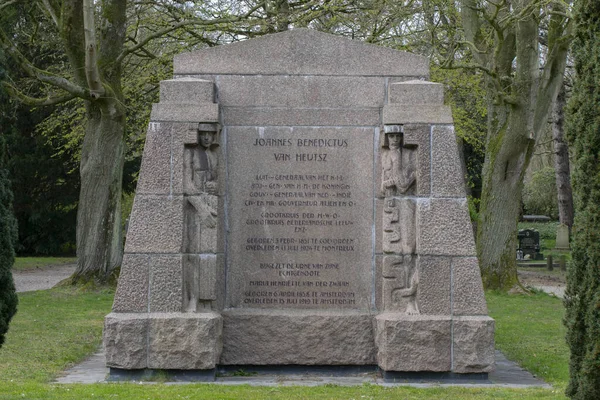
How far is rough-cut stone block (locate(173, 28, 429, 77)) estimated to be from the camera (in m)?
9.39

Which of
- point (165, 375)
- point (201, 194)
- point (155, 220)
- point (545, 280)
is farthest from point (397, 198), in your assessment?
point (545, 280)

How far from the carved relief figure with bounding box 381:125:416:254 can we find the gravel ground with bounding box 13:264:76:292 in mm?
13349

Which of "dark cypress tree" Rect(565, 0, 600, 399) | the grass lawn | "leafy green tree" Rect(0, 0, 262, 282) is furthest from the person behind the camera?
"leafy green tree" Rect(0, 0, 262, 282)

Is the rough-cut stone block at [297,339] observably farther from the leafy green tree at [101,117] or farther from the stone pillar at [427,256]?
the leafy green tree at [101,117]

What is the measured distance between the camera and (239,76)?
9430 mm

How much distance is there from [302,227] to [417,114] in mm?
1780

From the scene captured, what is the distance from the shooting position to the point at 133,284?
28.9 feet

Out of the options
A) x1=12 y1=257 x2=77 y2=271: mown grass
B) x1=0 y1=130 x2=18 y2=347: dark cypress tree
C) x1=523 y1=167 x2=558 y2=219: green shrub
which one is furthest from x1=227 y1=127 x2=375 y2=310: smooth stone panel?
x1=523 y1=167 x2=558 y2=219: green shrub

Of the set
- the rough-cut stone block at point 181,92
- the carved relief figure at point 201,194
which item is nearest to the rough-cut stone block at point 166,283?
the carved relief figure at point 201,194

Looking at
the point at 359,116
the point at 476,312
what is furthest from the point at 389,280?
the point at 359,116

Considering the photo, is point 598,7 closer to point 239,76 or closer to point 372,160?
point 372,160

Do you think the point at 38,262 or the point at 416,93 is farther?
the point at 38,262

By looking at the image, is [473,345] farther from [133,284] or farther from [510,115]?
[510,115]

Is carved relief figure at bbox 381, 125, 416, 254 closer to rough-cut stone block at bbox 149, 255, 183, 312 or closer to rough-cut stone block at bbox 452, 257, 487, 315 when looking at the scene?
rough-cut stone block at bbox 452, 257, 487, 315
